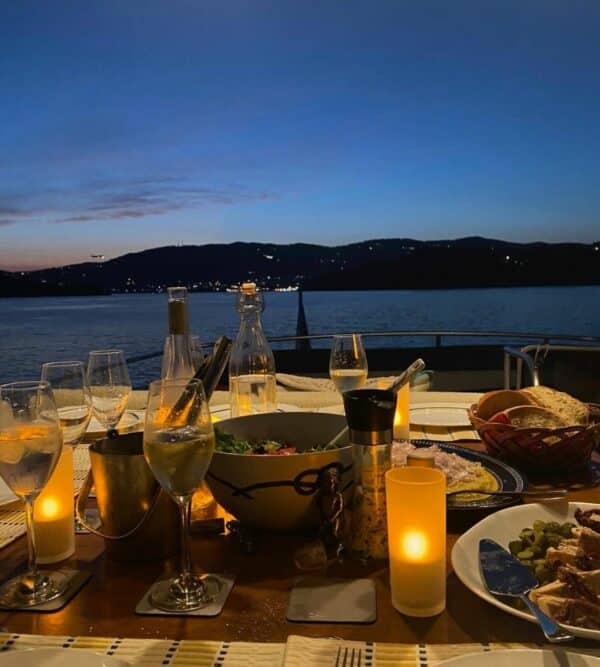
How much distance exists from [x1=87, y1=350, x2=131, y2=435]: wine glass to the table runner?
738mm

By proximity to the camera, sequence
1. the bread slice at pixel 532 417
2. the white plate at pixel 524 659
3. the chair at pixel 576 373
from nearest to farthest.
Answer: the white plate at pixel 524 659 → the bread slice at pixel 532 417 → the chair at pixel 576 373

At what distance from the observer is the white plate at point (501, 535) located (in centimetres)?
68

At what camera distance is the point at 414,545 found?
72 centimetres

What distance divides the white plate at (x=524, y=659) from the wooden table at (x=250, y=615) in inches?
3.0

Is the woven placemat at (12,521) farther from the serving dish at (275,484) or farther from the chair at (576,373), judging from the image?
the chair at (576,373)

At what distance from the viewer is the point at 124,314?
134 feet

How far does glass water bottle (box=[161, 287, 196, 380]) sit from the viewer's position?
4.89 feet

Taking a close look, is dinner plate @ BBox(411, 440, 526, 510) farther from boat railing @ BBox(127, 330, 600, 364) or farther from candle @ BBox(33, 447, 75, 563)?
boat railing @ BBox(127, 330, 600, 364)

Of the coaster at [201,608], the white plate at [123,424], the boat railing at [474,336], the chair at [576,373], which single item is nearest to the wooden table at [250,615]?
the coaster at [201,608]

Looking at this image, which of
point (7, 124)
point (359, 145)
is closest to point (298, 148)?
point (359, 145)

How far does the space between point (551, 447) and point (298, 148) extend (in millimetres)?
15774

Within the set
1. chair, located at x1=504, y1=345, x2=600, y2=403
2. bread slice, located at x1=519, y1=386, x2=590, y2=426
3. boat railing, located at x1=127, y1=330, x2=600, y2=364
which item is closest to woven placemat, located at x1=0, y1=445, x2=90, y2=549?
bread slice, located at x1=519, y1=386, x2=590, y2=426

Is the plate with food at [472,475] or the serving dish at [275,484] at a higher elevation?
the serving dish at [275,484]

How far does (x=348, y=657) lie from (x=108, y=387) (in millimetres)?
931
